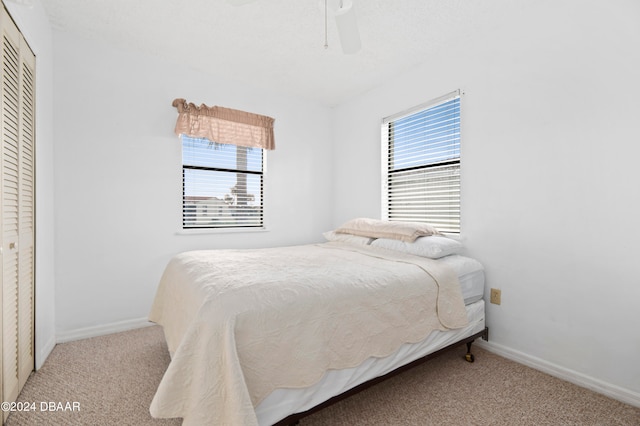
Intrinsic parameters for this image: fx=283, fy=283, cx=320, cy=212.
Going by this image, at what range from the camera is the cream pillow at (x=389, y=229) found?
2.30m

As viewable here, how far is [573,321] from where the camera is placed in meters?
1.81

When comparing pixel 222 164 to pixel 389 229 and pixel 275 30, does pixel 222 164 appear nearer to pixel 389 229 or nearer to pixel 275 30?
pixel 275 30

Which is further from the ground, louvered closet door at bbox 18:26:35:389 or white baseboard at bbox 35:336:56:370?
louvered closet door at bbox 18:26:35:389

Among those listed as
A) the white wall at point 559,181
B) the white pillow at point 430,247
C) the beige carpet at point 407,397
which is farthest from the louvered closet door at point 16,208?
the white wall at point 559,181

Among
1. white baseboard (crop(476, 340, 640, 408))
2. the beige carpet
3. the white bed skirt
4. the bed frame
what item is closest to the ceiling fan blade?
the white bed skirt

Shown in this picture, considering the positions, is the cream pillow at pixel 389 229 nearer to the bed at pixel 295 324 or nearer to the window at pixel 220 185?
the bed at pixel 295 324

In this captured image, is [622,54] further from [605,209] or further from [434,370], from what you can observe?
[434,370]

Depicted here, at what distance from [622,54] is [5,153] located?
3472mm

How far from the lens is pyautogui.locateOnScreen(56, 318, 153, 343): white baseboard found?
2.34m

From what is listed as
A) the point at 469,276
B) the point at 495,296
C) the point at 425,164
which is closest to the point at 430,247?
the point at 469,276

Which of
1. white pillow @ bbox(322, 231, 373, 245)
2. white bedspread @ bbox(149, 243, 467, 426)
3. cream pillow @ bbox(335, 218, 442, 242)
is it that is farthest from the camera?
white pillow @ bbox(322, 231, 373, 245)

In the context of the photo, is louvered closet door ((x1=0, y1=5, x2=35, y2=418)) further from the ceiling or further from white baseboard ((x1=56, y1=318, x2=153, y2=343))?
the ceiling

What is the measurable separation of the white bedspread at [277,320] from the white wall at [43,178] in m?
0.90

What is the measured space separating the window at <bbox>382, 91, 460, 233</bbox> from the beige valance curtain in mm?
1379
